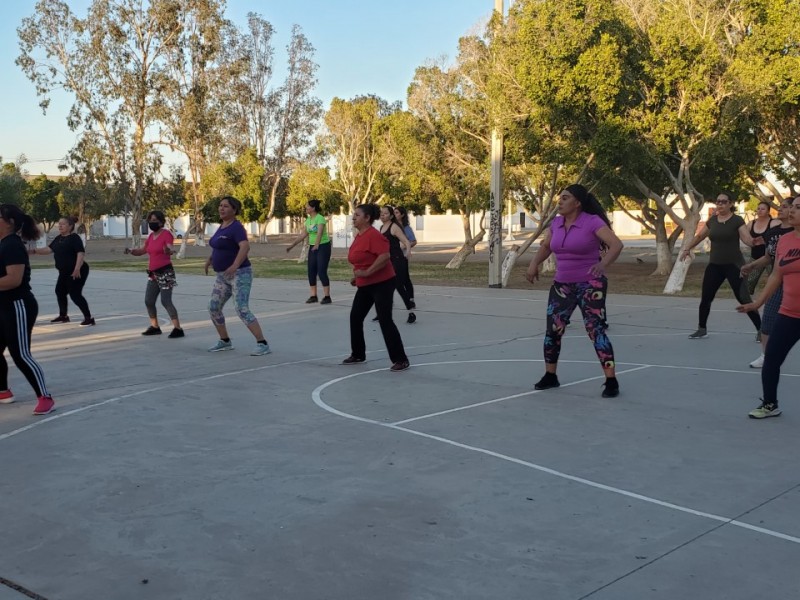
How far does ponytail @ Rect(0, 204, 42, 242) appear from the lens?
23.9ft

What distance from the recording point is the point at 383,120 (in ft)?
150

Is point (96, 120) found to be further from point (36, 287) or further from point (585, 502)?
point (585, 502)

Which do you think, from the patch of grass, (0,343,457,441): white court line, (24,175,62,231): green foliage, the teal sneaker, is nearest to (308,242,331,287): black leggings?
(0,343,457,441): white court line

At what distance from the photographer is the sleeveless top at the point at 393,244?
1291 cm

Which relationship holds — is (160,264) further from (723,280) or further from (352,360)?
(723,280)

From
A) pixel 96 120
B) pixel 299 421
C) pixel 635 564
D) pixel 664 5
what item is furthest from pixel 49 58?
pixel 635 564

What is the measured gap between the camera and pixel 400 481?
17.5 feet

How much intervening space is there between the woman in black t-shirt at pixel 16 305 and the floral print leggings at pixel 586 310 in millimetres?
4372

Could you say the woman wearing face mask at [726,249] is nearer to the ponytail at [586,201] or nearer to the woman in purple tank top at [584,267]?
the ponytail at [586,201]

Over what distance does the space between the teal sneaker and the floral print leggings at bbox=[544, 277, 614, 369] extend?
127 cm

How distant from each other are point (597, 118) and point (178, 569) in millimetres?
17848

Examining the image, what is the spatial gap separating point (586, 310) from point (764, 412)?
5.50ft

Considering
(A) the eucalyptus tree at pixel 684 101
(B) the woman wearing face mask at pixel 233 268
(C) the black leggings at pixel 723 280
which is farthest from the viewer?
(A) the eucalyptus tree at pixel 684 101

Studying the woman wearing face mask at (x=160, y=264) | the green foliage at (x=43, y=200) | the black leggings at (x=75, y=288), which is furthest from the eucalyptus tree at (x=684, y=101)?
the green foliage at (x=43, y=200)
